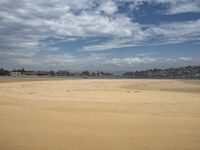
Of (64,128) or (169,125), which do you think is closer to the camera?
(64,128)

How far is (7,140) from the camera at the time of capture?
551cm

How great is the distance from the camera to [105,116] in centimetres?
852

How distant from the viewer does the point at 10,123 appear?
710 centimetres

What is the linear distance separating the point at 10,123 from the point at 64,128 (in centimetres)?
166

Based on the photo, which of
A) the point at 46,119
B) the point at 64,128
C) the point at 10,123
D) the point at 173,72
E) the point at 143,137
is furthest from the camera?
the point at 173,72

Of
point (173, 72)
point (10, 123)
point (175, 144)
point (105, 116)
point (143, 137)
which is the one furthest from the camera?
point (173, 72)

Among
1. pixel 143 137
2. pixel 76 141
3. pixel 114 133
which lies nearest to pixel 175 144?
pixel 143 137

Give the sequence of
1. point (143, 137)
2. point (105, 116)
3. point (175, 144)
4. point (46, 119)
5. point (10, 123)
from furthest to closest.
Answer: point (105, 116) → point (46, 119) → point (10, 123) → point (143, 137) → point (175, 144)

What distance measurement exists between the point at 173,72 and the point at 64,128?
144m

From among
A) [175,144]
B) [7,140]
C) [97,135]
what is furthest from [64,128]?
[175,144]

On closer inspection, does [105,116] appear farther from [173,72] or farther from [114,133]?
[173,72]

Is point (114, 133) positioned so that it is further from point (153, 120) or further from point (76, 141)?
point (153, 120)

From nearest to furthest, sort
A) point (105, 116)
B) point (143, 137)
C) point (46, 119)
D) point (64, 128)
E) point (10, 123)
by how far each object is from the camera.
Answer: point (143, 137) < point (64, 128) < point (10, 123) < point (46, 119) < point (105, 116)

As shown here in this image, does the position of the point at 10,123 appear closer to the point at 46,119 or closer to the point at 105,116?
the point at 46,119
